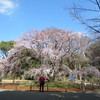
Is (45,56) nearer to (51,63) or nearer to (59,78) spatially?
(51,63)

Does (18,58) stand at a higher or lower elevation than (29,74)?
higher

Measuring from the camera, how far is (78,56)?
23.1 metres

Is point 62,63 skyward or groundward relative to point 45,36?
groundward

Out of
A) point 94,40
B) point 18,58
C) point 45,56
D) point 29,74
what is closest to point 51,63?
point 45,56

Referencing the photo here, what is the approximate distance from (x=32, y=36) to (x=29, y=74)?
573 centimetres

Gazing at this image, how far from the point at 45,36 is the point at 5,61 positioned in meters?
6.80

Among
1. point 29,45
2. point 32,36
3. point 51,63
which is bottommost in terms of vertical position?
point 51,63

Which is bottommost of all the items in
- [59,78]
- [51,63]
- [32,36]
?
[59,78]

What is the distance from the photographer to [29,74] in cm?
2144

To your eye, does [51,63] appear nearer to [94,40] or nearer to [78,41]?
[78,41]

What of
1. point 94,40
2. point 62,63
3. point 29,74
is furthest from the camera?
point 62,63

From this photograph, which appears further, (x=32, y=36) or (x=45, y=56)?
(x=32, y=36)

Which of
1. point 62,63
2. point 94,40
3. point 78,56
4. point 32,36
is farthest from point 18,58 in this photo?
point 94,40

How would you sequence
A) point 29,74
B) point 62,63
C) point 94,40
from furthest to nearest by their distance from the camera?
1. point 62,63
2. point 29,74
3. point 94,40
